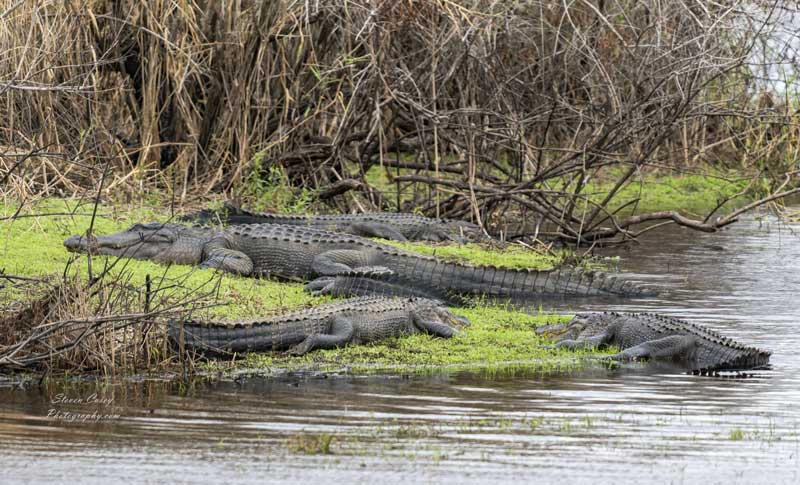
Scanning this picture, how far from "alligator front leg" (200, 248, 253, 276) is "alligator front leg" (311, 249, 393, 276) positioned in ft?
1.82

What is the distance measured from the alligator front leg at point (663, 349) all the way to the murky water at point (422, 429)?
209 mm

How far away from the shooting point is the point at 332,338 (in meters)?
7.15

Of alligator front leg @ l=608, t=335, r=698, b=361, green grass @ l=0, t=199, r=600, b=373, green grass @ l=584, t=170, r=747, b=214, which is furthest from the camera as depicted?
green grass @ l=584, t=170, r=747, b=214

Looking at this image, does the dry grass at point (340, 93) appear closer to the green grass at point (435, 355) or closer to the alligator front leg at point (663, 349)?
the green grass at point (435, 355)

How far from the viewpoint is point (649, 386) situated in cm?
652

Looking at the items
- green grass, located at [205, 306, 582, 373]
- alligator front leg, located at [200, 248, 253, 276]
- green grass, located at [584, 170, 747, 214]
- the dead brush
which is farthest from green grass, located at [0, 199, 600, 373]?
green grass, located at [584, 170, 747, 214]

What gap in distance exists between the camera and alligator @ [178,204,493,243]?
442 inches

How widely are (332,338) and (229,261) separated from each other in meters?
2.64

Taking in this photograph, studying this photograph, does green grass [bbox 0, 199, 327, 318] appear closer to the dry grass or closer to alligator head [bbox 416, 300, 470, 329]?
the dry grass

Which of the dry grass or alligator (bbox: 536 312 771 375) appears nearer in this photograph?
alligator (bbox: 536 312 771 375)

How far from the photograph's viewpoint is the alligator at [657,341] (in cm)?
711

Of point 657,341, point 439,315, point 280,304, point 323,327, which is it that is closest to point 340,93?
point 280,304

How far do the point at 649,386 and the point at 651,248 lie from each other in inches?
260

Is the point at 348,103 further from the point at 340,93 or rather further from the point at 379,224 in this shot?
the point at 379,224
